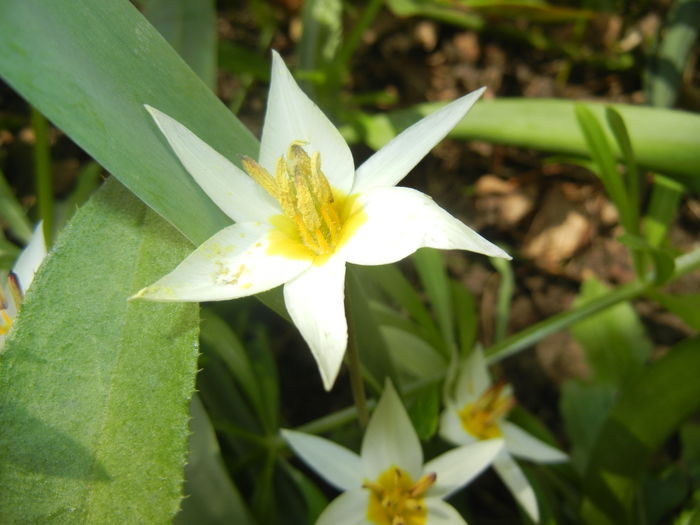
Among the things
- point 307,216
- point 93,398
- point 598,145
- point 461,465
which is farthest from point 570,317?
point 93,398

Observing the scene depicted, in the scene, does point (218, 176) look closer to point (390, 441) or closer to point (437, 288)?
point (390, 441)

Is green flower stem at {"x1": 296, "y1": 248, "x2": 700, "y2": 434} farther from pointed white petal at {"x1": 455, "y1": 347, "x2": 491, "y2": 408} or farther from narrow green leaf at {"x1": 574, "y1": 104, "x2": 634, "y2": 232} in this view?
narrow green leaf at {"x1": 574, "y1": 104, "x2": 634, "y2": 232}

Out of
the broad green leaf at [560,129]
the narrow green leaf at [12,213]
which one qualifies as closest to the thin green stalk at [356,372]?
the broad green leaf at [560,129]

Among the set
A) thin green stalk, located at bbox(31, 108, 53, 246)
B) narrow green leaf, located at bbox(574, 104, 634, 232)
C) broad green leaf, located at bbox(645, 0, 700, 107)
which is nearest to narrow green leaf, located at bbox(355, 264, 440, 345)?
narrow green leaf, located at bbox(574, 104, 634, 232)

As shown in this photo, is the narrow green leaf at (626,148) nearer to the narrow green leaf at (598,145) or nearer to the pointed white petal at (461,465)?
the narrow green leaf at (598,145)

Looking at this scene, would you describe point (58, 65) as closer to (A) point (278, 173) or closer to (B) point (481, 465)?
(A) point (278, 173)

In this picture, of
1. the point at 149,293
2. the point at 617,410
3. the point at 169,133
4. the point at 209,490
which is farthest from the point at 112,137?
the point at 617,410
